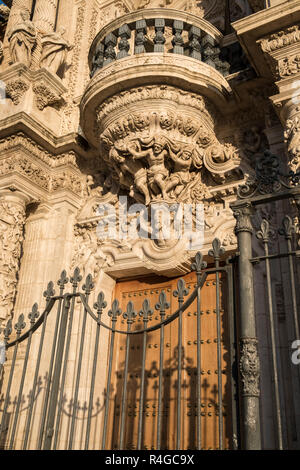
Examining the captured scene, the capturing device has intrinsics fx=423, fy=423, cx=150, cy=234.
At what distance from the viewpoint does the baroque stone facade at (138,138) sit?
4.98m

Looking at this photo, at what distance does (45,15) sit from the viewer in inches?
299

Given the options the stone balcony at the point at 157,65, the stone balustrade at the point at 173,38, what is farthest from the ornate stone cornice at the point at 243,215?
the stone balustrade at the point at 173,38

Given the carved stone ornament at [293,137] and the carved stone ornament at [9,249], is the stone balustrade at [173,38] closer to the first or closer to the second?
the carved stone ornament at [293,137]

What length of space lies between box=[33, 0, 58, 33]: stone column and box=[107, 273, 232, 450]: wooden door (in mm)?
5047

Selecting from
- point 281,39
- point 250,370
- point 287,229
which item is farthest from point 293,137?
point 250,370

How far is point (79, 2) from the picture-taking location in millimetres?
8305

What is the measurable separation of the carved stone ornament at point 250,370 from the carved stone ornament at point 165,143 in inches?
122

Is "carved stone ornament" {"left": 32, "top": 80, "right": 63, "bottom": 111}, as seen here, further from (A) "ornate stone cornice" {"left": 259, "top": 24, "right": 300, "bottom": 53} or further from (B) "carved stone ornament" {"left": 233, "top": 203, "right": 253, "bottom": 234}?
(B) "carved stone ornament" {"left": 233, "top": 203, "right": 253, "bottom": 234}

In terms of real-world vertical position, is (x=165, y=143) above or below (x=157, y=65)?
below

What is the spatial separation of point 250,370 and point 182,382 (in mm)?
2597

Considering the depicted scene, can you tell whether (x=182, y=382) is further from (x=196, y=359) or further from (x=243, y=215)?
(x=243, y=215)

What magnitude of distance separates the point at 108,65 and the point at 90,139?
47.6 inches

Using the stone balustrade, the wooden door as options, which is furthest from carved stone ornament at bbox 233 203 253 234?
the stone balustrade
